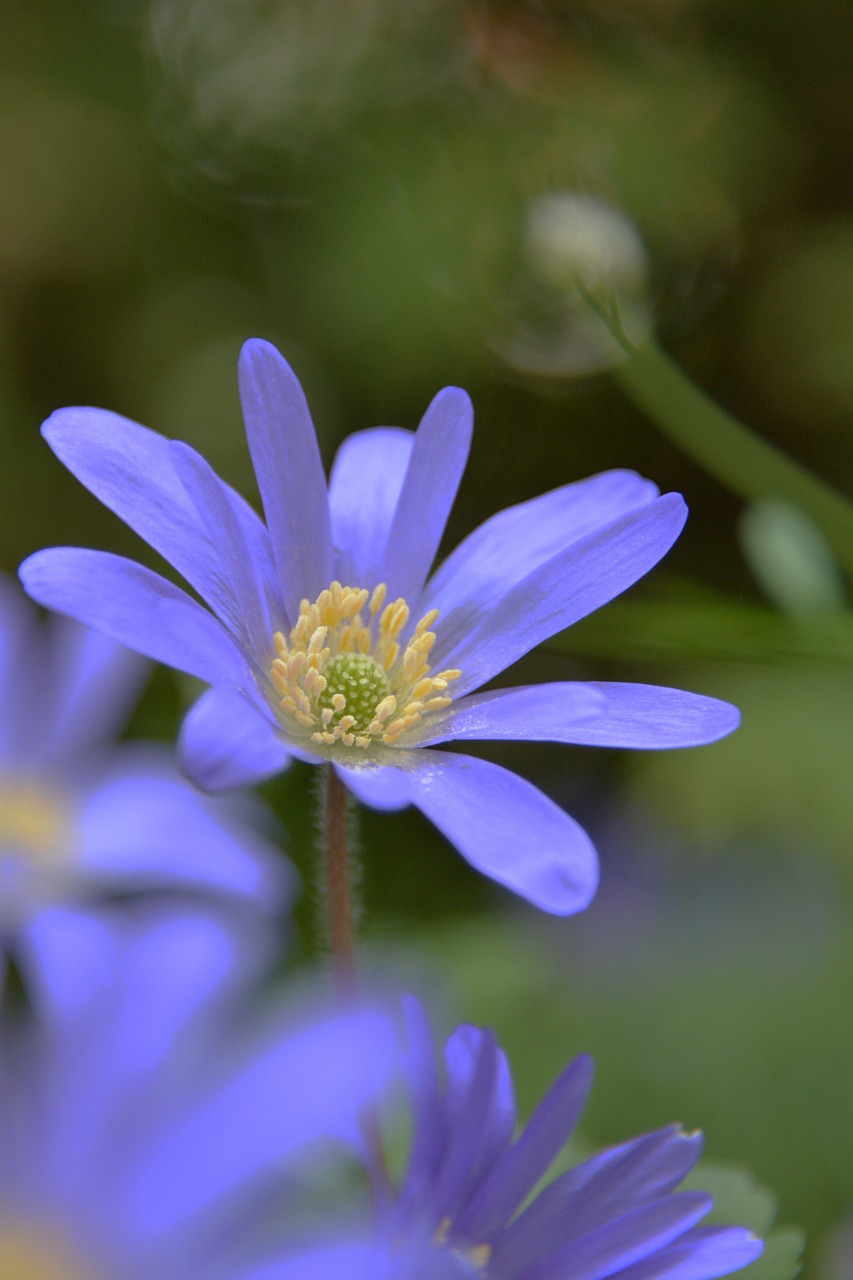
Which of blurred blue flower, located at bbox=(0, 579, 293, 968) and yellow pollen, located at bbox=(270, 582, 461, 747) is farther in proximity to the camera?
blurred blue flower, located at bbox=(0, 579, 293, 968)

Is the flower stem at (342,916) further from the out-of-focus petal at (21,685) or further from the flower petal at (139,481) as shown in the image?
the out-of-focus petal at (21,685)

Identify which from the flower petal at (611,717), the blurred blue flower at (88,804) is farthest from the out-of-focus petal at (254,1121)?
the blurred blue flower at (88,804)

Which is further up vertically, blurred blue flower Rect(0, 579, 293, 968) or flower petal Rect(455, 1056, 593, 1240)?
blurred blue flower Rect(0, 579, 293, 968)

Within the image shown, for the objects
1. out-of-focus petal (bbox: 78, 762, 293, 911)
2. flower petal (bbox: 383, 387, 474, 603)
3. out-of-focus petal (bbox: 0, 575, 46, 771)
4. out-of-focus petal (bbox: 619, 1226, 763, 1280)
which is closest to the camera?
out-of-focus petal (bbox: 619, 1226, 763, 1280)

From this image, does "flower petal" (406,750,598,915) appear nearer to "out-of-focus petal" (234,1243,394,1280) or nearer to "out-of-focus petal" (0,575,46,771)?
"out-of-focus petal" (234,1243,394,1280)

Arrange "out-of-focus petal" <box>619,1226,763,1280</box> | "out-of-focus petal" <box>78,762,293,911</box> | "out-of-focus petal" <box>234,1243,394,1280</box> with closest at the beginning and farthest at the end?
"out-of-focus petal" <box>234,1243,394,1280</box> < "out-of-focus petal" <box>619,1226,763,1280</box> < "out-of-focus petal" <box>78,762,293,911</box>

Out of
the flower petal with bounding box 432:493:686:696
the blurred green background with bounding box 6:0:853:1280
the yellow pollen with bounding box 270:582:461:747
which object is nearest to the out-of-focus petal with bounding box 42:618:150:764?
the blurred green background with bounding box 6:0:853:1280

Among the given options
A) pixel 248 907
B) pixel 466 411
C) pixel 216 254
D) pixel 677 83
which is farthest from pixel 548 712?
pixel 677 83

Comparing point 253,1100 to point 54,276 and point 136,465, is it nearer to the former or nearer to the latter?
point 136,465
